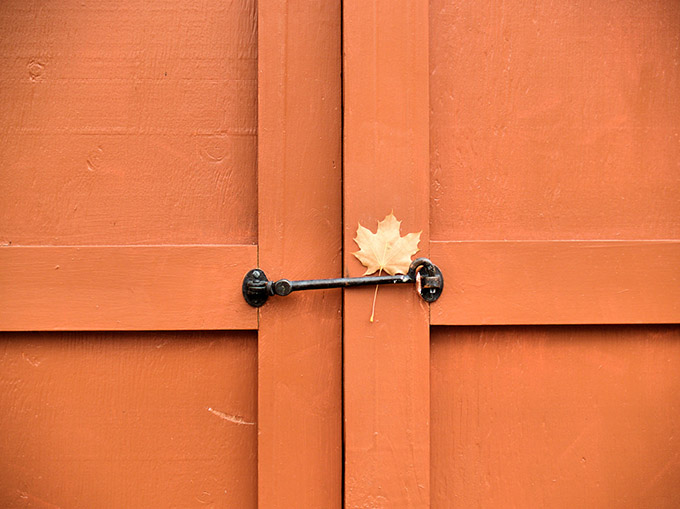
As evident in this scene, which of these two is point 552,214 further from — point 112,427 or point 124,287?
point 112,427

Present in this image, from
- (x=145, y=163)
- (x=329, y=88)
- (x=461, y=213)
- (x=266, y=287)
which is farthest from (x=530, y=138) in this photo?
(x=145, y=163)

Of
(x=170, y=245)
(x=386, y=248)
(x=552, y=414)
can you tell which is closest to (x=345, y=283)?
(x=386, y=248)

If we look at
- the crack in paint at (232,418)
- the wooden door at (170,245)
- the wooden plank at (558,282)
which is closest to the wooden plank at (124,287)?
the wooden door at (170,245)

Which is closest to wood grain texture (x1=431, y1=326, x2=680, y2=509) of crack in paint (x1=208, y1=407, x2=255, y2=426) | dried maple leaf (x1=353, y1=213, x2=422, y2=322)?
dried maple leaf (x1=353, y1=213, x2=422, y2=322)

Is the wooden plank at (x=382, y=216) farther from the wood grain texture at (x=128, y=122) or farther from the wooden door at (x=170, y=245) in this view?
the wood grain texture at (x=128, y=122)

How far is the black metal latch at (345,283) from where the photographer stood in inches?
27.3

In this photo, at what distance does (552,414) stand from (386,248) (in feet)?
1.32

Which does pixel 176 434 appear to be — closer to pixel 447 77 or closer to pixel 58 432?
pixel 58 432

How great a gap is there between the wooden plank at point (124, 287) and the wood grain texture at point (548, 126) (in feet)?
1.19

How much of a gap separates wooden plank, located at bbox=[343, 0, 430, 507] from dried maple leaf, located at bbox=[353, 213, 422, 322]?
13 mm

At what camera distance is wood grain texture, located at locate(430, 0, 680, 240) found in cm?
75

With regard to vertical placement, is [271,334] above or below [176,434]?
above

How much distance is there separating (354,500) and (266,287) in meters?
0.37

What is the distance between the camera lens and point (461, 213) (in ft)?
2.47
